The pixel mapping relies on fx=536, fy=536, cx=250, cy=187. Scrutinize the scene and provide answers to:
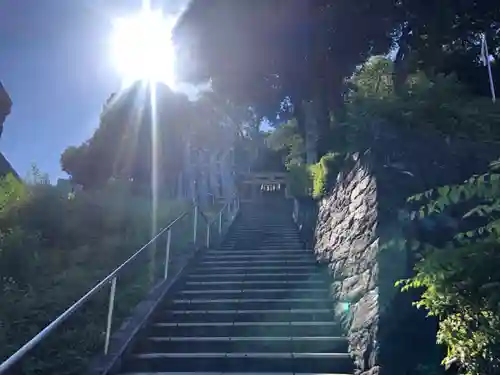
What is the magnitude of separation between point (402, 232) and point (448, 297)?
120cm

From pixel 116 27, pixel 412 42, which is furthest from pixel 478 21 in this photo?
pixel 116 27

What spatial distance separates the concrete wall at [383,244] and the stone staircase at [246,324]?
12.0 inches

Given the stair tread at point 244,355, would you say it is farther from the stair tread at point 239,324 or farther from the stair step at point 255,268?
the stair step at point 255,268

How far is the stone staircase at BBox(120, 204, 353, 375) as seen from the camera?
4777 millimetres

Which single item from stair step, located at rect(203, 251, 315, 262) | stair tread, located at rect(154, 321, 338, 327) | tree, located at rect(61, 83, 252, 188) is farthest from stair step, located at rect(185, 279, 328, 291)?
tree, located at rect(61, 83, 252, 188)

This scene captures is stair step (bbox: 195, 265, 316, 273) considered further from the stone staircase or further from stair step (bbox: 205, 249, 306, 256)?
stair step (bbox: 205, 249, 306, 256)

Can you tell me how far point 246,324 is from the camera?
5.45 metres

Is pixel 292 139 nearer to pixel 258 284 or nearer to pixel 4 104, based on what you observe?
pixel 4 104

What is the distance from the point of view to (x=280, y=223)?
14312 mm

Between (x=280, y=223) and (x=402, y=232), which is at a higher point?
(x=280, y=223)

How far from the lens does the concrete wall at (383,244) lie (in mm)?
3912

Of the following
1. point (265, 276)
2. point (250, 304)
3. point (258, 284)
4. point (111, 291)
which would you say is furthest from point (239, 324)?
point (265, 276)

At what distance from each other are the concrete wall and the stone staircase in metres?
0.30

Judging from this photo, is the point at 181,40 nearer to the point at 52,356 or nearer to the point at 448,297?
the point at 52,356
